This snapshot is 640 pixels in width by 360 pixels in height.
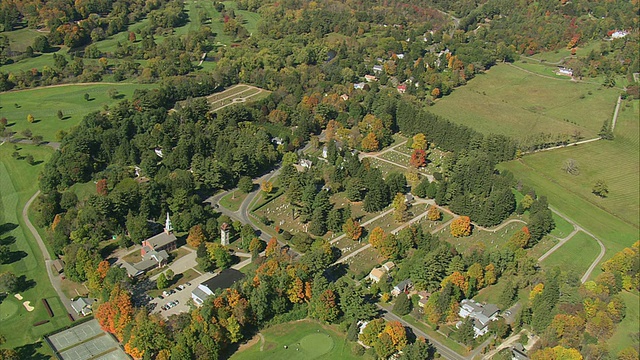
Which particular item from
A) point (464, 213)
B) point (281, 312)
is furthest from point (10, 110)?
point (464, 213)

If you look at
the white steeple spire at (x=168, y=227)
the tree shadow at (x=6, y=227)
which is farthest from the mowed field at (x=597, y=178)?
the tree shadow at (x=6, y=227)

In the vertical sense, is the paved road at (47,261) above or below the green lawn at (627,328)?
below

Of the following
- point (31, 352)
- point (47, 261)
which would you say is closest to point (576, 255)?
point (31, 352)

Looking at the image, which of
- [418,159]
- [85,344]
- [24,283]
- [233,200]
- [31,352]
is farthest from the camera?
[418,159]

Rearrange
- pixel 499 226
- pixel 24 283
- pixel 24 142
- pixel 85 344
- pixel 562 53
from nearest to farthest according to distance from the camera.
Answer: pixel 85 344 → pixel 24 283 → pixel 499 226 → pixel 24 142 → pixel 562 53

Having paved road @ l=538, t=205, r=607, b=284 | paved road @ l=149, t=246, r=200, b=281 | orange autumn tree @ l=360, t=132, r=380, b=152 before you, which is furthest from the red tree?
paved road @ l=149, t=246, r=200, b=281

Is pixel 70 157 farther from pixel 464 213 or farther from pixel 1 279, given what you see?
pixel 464 213

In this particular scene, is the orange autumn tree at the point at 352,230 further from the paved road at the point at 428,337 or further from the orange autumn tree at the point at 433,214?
the paved road at the point at 428,337

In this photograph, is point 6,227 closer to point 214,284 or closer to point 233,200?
point 233,200
